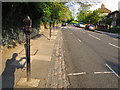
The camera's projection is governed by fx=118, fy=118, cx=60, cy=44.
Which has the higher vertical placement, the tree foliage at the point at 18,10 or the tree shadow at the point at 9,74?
the tree foliage at the point at 18,10

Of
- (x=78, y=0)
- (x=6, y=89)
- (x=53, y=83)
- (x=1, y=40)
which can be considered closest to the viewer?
(x=6, y=89)

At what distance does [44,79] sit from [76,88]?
45.8 inches

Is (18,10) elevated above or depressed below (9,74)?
above

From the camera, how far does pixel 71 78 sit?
14.8 ft

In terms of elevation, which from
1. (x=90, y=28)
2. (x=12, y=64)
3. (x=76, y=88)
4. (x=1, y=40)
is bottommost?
(x=76, y=88)

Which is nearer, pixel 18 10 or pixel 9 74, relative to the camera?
pixel 9 74

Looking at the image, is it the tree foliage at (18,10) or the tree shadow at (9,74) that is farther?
the tree foliage at (18,10)

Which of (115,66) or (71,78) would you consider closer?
(71,78)

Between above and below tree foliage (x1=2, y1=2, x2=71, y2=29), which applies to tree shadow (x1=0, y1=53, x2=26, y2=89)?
below

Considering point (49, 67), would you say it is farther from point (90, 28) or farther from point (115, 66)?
point (90, 28)

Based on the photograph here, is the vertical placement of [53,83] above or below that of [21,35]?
Answer: below

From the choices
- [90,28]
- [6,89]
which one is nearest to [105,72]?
[6,89]

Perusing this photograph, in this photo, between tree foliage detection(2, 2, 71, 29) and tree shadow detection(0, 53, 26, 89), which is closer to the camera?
tree shadow detection(0, 53, 26, 89)

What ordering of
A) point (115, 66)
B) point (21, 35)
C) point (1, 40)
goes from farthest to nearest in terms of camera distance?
point (21, 35), point (1, 40), point (115, 66)
